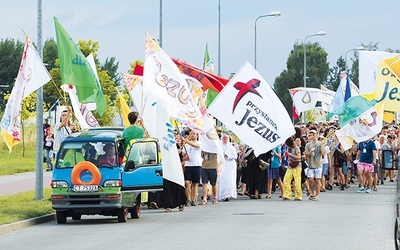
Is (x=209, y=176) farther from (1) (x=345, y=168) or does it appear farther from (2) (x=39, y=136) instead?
(1) (x=345, y=168)

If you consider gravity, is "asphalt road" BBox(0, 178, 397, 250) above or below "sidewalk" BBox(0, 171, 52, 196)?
below

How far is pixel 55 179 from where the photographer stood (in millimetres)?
21734

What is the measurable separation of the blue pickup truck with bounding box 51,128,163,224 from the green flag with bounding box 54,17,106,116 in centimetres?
175

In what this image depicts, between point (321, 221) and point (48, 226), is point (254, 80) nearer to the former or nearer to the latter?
point (321, 221)

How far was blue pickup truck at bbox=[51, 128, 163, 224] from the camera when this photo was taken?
21.6 m

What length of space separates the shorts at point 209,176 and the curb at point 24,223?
19.3 feet

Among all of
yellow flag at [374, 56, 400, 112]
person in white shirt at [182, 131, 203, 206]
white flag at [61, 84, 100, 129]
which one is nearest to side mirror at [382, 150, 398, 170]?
person in white shirt at [182, 131, 203, 206]

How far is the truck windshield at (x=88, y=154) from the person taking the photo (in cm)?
2197

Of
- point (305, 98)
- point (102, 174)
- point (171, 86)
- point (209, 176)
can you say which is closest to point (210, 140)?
point (209, 176)

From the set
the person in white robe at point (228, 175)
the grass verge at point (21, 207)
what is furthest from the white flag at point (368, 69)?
the grass verge at point (21, 207)

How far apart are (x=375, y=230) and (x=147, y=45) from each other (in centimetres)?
799

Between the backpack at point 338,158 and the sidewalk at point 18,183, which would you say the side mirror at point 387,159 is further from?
Result: the backpack at point 338,158

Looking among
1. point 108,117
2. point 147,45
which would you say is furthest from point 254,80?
point 108,117

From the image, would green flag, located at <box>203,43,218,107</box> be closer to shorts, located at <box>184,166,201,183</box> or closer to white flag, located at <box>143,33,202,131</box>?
shorts, located at <box>184,166,201,183</box>
